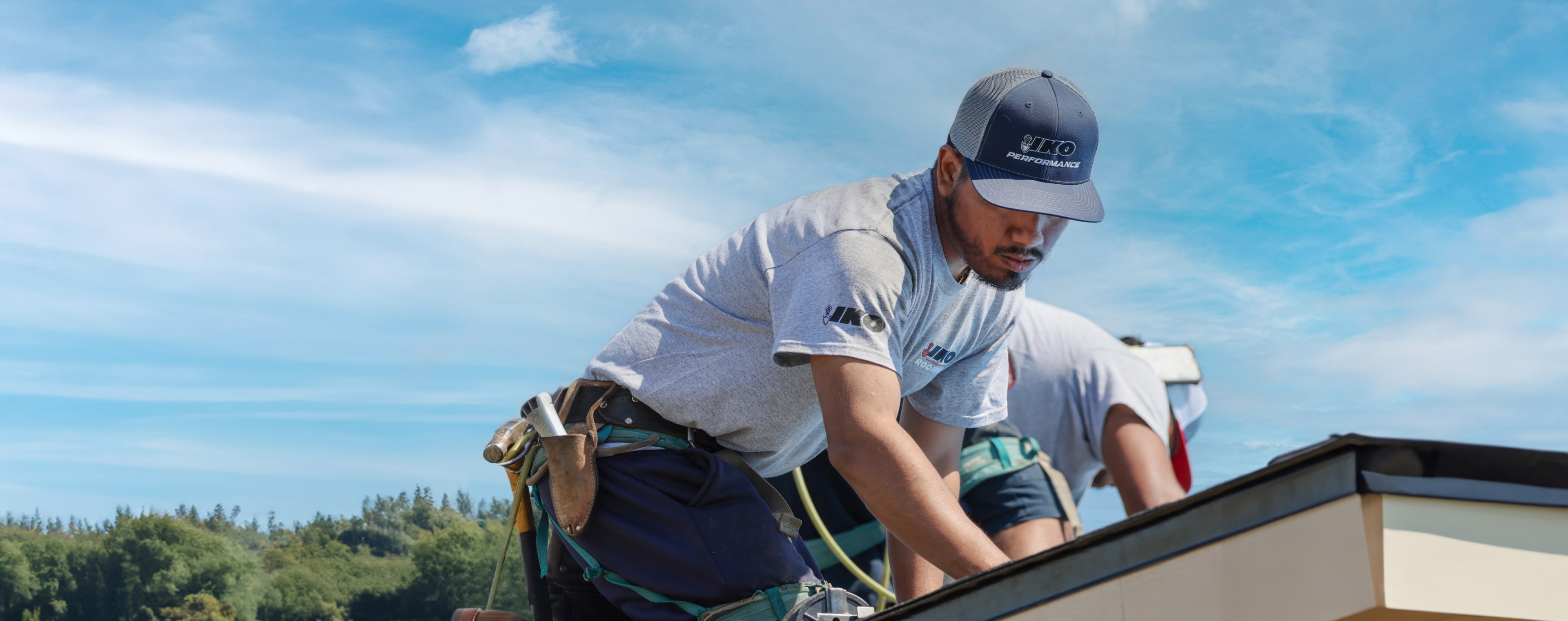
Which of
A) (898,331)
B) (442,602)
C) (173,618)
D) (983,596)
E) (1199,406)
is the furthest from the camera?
(173,618)

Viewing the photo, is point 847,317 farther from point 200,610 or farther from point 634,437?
point 200,610

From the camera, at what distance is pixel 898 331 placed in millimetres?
2121

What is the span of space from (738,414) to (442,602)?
6.36m

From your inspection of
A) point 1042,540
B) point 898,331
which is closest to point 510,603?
point 1042,540

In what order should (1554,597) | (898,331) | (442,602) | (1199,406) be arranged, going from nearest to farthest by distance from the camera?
(1554,597) < (898,331) < (1199,406) < (442,602)

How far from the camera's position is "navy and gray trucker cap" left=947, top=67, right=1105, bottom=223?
2156 millimetres

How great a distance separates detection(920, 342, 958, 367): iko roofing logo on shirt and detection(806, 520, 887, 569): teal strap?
1.96 meters

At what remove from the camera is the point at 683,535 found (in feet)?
7.06

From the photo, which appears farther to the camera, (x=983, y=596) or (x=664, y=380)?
(x=664, y=380)

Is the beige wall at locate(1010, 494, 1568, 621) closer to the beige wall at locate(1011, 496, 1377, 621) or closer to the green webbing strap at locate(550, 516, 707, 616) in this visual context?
the beige wall at locate(1011, 496, 1377, 621)

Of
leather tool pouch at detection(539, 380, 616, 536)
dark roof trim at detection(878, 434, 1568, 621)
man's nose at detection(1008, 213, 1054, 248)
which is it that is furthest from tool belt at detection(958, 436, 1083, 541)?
dark roof trim at detection(878, 434, 1568, 621)

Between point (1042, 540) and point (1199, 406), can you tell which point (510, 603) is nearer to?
point (1042, 540)

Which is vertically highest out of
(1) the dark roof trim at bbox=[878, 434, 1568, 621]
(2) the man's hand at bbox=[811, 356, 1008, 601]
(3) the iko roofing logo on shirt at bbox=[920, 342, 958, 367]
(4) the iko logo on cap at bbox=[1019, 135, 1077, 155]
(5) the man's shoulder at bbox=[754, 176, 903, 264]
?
(4) the iko logo on cap at bbox=[1019, 135, 1077, 155]

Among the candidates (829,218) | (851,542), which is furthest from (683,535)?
(851,542)
